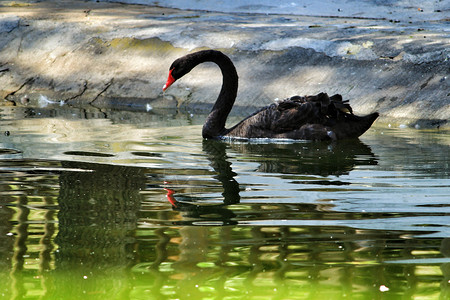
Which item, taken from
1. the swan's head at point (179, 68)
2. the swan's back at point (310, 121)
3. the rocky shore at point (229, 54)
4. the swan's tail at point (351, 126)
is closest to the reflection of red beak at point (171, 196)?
the swan's back at point (310, 121)

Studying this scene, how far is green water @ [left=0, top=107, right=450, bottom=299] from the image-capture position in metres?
3.13

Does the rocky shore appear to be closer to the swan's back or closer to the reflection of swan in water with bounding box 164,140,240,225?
the swan's back

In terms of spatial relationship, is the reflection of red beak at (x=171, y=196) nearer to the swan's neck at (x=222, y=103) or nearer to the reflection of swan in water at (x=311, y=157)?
the reflection of swan in water at (x=311, y=157)

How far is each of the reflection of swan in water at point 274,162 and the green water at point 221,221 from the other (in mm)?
17

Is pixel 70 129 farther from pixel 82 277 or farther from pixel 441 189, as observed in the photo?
pixel 82 277

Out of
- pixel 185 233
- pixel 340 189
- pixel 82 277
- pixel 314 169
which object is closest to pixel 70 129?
pixel 314 169

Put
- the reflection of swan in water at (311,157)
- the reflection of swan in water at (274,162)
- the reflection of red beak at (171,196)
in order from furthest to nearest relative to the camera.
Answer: the reflection of swan in water at (311,157)
the reflection of red beak at (171,196)
the reflection of swan in water at (274,162)

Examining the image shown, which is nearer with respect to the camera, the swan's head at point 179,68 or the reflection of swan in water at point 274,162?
the reflection of swan in water at point 274,162

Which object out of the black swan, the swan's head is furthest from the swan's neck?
the swan's head

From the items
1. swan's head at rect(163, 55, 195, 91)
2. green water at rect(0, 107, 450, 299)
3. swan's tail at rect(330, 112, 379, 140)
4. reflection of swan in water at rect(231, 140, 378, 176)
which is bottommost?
green water at rect(0, 107, 450, 299)

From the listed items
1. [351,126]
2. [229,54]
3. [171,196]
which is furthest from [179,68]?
[171,196]

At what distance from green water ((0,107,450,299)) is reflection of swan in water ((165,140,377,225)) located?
0.02 meters

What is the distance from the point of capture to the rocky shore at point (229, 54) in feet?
30.5

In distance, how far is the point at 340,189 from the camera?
4.91 metres
